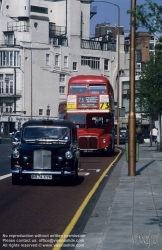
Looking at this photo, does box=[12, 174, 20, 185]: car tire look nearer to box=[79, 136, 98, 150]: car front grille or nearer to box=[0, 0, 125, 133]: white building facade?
box=[79, 136, 98, 150]: car front grille

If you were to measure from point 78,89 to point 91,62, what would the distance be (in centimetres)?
5977

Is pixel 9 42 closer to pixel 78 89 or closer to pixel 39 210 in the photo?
pixel 78 89

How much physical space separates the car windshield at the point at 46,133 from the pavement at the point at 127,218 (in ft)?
7.15

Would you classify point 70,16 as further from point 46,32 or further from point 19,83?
point 19,83

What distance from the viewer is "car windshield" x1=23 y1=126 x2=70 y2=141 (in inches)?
783

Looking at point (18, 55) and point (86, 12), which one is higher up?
point (86, 12)

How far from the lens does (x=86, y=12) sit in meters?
102

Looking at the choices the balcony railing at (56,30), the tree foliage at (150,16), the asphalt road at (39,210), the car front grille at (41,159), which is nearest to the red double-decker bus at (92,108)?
the asphalt road at (39,210)

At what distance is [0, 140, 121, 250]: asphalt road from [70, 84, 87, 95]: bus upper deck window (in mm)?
18555

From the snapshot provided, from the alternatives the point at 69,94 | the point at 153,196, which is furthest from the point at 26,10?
the point at 153,196

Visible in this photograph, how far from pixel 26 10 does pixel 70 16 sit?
7.75m

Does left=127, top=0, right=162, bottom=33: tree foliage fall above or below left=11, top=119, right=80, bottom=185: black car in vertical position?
above

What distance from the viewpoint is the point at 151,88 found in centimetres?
4103

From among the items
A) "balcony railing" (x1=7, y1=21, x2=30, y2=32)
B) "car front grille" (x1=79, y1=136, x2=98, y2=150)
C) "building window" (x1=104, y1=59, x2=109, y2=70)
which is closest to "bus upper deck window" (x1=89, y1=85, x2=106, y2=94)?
"car front grille" (x1=79, y1=136, x2=98, y2=150)
